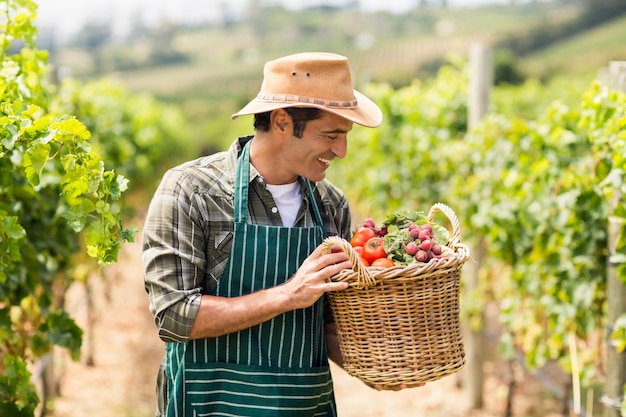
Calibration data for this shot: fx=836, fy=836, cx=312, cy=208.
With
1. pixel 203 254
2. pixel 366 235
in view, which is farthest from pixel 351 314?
pixel 203 254

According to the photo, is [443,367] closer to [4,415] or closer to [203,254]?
[203,254]

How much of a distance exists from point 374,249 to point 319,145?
1.09 feet

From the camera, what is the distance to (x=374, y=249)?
225cm

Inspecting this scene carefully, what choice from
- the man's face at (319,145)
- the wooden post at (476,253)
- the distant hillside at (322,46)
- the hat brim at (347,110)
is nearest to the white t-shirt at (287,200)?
the man's face at (319,145)

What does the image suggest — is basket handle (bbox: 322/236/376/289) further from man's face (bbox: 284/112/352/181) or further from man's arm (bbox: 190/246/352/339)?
man's face (bbox: 284/112/352/181)

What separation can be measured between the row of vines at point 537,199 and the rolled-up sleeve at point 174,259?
78cm

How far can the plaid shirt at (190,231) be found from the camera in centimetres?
217

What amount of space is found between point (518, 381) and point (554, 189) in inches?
107

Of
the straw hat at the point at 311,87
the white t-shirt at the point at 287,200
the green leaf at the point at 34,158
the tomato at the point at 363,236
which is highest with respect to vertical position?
the straw hat at the point at 311,87

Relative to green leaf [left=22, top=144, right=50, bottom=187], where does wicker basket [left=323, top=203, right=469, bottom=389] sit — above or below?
below

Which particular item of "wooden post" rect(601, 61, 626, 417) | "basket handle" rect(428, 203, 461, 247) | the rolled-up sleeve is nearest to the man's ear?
the rolled-up sleeve

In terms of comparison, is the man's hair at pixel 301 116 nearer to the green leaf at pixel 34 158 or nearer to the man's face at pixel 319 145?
the man's face at pixel 319 145

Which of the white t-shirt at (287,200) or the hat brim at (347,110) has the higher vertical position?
the hat brim at (347,110)

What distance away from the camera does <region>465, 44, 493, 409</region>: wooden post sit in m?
5.58
